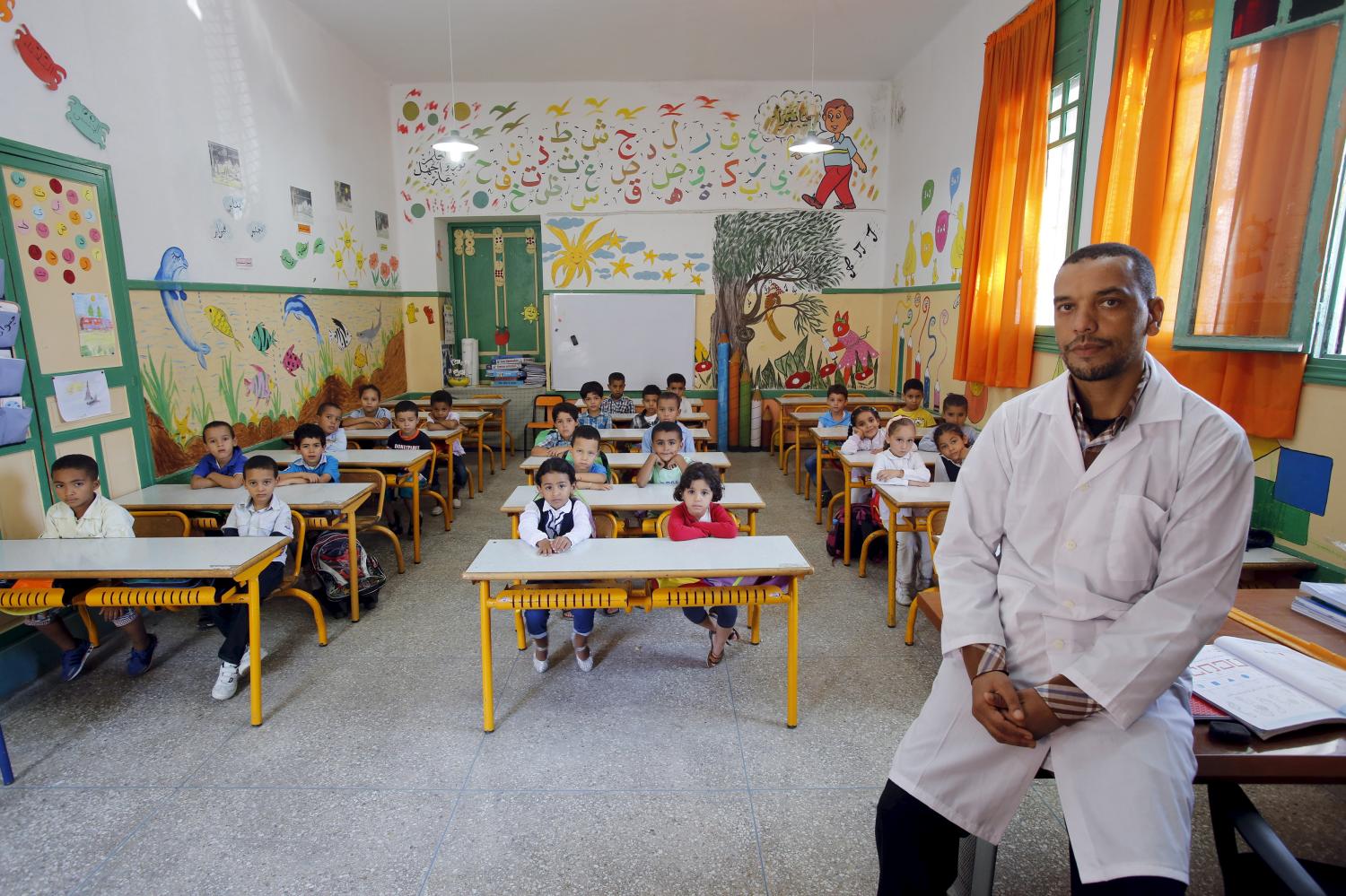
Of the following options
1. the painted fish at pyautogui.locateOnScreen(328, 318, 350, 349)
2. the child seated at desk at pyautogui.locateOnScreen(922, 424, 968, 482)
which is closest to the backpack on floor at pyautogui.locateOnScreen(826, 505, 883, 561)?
the child seated at desk at pyautogui.locateOnScreen(922, 424, 968, 482)

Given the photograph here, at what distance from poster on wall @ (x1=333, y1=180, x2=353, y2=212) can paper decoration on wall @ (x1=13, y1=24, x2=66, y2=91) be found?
2.91 metres

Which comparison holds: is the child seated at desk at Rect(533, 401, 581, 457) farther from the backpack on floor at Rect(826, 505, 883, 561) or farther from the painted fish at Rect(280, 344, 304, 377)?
the painted fish at Rect(280, 344, 304, 377)

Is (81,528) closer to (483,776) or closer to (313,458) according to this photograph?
(313,458)

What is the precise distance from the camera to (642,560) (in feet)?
8.04

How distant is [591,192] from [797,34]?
2612mm

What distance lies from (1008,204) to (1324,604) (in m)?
3.65

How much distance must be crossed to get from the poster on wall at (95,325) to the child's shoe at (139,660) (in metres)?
1.44

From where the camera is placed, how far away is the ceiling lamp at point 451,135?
205 inches

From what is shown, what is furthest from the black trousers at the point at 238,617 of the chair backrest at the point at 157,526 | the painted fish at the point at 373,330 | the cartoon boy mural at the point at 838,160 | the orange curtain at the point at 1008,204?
the cartoon boy mural at the point at 838,160

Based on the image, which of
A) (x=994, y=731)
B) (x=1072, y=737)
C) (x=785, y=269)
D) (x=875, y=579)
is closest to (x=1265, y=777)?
(x=1072, y=737)

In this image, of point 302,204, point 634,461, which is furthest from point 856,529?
point 302,204

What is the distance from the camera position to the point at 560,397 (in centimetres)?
749

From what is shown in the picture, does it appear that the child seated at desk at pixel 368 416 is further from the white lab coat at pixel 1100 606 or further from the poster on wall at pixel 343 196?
the white lab coat at pixel 1100 606

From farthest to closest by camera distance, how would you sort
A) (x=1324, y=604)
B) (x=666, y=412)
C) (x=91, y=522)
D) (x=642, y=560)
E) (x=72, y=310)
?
(x=666, y=412) < (x=72, y=310) < (x=91, y=522) < (x=642, y=560) < (x=1324, y=604)
